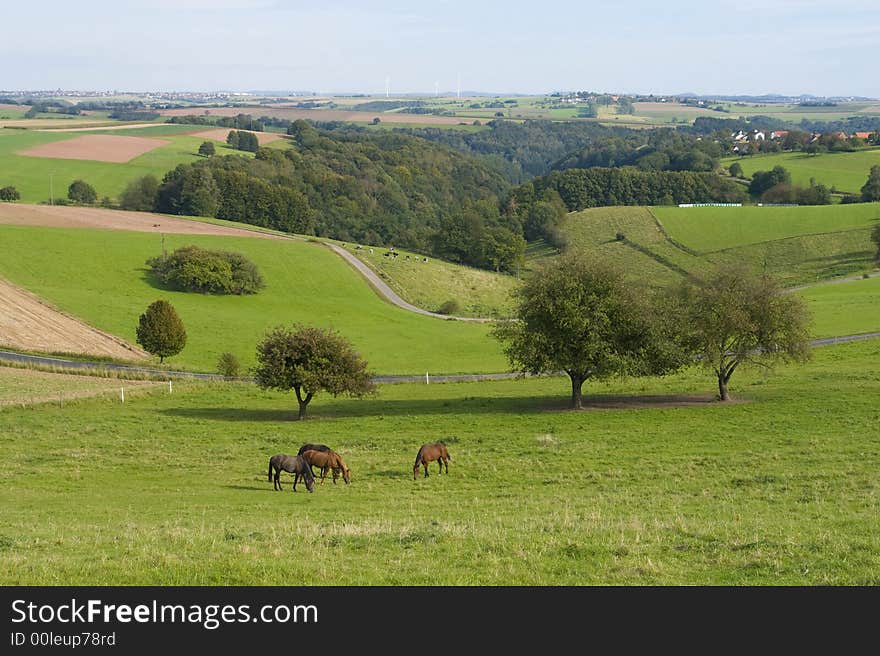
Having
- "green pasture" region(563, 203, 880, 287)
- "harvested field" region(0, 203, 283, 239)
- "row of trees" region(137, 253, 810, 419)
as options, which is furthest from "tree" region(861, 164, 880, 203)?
"row of trees" region(137, 253, 810, 419)

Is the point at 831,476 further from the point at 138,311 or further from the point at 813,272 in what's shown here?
the point at 813,272

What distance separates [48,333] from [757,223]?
387 feet

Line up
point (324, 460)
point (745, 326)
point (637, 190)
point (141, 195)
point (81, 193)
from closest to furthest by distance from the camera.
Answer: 1. point (324, 460)
2. point (745, 326)
3. point (81, 193)
4. point (141, 195)
5. point (637, 190)

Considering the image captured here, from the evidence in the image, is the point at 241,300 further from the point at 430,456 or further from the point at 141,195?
the point at 141,195

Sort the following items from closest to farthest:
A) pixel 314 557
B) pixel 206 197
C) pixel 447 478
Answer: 1. pixel 314 557
2. pixel 447 478
3. pixel 206 197

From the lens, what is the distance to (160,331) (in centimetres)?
6456

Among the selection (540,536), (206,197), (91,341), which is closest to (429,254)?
(206,197)

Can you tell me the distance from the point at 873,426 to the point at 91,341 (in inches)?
2270

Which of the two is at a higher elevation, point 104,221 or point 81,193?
point 81,193

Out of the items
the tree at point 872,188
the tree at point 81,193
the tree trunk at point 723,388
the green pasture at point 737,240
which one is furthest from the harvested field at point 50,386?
the tree at point 872,188

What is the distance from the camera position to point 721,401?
A: 44.6 meters

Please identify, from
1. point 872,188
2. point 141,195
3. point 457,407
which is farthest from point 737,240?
point 457,407

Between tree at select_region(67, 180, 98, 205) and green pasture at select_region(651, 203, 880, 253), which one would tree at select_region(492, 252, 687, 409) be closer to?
green pasture at select_region(651, 203, 880, 253)
